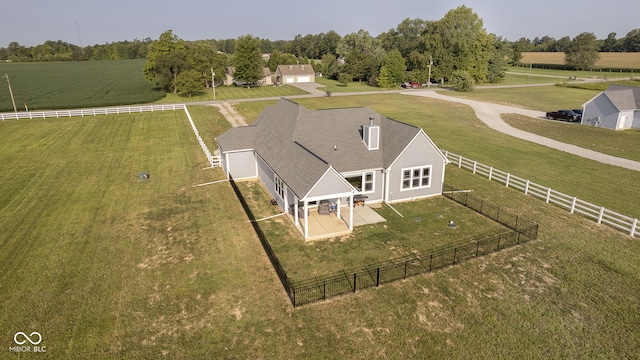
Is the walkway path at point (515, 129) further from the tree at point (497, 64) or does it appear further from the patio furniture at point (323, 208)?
the tree at point (497, 64)

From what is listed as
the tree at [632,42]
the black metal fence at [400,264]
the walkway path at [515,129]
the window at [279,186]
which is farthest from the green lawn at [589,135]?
the tree at [632,42]

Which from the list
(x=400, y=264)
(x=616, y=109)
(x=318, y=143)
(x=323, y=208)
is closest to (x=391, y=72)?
(x=616, y=109)

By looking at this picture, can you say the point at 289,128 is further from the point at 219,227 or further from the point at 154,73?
the point at 154,73

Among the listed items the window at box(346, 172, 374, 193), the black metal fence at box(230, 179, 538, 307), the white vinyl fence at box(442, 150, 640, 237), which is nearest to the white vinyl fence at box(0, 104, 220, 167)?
the window at box(346, 172, 374, 193)

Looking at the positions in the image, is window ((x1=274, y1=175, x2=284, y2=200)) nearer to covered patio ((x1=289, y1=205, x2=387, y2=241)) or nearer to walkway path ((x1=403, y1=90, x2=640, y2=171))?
covered patio ((x1=289, y1=205, x2=387, y2=241))

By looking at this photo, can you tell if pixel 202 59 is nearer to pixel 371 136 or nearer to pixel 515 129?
pixel 515 129

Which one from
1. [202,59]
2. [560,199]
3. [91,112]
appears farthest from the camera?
[202,59]

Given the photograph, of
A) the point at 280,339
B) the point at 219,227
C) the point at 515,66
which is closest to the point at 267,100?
the point at 219,227
